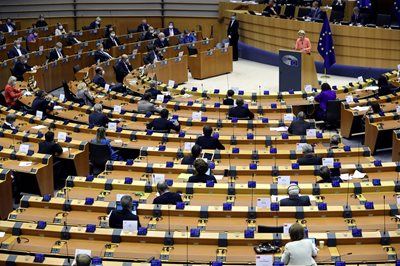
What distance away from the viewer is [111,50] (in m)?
25.0

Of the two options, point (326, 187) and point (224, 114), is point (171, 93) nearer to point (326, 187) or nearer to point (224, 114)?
point (224, 114)

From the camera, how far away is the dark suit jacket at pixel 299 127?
1466cm

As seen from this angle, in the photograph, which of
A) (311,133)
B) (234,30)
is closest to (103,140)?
(311,133)

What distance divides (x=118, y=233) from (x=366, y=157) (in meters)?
5.31

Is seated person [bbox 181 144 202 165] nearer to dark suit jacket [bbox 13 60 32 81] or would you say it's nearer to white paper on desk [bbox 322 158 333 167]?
white paper on desk [bbox 322 158 333 167]

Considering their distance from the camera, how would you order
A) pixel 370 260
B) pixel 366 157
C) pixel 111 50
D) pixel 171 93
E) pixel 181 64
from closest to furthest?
1. pixel 370 260
2. pixel 366 157
3. pixel 171 93
4. pixel 181 64
5. pixel 111 50

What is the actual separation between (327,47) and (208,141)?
10298 mm

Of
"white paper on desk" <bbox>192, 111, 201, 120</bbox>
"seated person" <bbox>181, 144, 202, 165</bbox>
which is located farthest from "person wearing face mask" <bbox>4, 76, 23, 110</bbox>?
"seated person" <bbox>181, 144, 202, 165</bbox>

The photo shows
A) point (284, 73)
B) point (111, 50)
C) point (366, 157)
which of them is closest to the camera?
point (366, 157)

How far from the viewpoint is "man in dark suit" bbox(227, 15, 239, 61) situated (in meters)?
26.6

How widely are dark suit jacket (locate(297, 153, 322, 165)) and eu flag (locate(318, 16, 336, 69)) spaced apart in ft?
35.3

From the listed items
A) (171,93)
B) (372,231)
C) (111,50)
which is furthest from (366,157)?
(111,50)

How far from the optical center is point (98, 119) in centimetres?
1579

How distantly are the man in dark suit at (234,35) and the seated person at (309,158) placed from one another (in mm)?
14207
